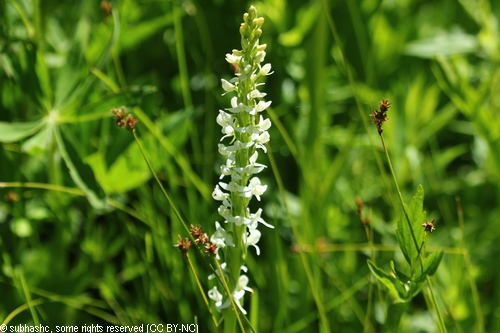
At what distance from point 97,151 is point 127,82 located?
536 millimetres

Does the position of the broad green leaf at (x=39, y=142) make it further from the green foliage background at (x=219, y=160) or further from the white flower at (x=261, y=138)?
the white flower at (x=261, y=138)

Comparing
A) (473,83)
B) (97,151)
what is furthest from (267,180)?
(473,83)

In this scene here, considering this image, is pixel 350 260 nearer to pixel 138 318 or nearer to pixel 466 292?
pixel 466 292

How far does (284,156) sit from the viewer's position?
240 cm

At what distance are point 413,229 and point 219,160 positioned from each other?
43.7 inches

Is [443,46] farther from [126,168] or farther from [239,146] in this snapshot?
[239,146]

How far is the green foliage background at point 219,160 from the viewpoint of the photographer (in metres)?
1.88


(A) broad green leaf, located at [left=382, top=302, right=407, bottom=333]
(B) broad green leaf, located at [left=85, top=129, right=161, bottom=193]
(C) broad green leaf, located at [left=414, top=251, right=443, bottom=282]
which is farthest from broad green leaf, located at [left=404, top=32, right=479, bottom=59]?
(C) broad green leaf, located at [left=414, top=251, right=443, bottom=282]

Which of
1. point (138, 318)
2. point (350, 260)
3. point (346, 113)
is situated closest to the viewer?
point (138, 318)

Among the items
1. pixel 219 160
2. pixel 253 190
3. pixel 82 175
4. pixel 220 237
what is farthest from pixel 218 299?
pixel 219 160

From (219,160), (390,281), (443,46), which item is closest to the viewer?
(390,281)

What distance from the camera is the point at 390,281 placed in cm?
131

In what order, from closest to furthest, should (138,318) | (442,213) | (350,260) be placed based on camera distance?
1. (138,318)
2. (350,260)
3. (442,213)

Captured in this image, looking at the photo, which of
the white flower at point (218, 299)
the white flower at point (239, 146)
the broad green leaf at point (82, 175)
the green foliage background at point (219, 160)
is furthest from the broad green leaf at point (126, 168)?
the white flower at point (239, 146)
